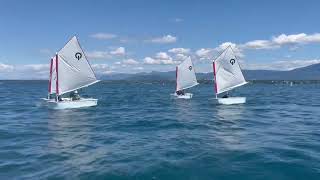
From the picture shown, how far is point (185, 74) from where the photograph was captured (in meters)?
105

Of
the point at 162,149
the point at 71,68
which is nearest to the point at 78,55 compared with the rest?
the point at 71,68

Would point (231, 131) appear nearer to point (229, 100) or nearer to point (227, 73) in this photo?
point (229, 100)

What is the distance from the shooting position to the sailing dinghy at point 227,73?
254 feet

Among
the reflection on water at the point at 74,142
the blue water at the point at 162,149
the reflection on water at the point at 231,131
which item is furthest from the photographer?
the reflection on water at the point at 231,131

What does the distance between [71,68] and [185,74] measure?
135 feet

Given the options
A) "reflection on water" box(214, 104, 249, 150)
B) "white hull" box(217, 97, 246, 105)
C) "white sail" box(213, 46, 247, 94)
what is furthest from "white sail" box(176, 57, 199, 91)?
"reflection on water" box(214, 104, 249, 150)

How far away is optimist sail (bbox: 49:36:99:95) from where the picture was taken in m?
69.2

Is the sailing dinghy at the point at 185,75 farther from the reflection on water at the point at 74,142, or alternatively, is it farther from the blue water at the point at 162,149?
the blue water at the point at 162,149

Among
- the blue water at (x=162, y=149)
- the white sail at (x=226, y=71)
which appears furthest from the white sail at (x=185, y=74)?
the blue water at (x=162, y=149)

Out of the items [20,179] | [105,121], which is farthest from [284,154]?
[105,121]

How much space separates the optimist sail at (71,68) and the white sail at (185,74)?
3746cm

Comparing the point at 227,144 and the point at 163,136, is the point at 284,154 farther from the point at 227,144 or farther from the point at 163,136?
the point at 163,136

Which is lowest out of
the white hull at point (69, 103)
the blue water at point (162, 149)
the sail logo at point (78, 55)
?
the blue water at point (162, 149)

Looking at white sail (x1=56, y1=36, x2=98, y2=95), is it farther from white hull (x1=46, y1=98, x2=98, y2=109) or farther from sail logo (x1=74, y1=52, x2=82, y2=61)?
white hull (x1=46, y1=98, x2=98, y2=109)
